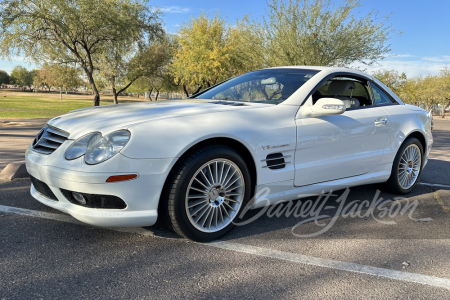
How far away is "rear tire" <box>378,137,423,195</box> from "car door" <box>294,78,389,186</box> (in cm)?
48

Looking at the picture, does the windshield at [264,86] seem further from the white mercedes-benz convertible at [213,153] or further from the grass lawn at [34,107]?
the grass lawn at [34,107]

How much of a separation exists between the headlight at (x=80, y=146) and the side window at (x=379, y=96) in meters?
3.26

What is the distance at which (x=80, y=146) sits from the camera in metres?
2.67

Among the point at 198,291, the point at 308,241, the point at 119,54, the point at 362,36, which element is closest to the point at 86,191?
the point at 198,291

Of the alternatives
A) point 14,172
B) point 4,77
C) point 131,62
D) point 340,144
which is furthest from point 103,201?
point 4,77

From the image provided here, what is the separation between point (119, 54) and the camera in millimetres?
25703

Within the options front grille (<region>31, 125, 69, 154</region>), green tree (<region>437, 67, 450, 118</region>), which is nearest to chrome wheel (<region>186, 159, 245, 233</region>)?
front grille (<region>31, 125, 69, 154</region>)

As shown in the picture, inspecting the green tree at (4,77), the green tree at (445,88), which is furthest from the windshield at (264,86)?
the green tree at (4,77)

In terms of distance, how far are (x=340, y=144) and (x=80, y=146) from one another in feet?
7.92

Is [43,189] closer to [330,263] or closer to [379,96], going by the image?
[330,263]

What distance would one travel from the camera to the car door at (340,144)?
3.38 meters

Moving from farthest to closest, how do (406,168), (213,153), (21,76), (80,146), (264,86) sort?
(21,76) < (406,168) < (264,86) < (213,153) < (80,146)

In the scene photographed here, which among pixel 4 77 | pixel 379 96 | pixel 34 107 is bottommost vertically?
pixel 34 107

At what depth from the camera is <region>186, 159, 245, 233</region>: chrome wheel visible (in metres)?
2.89
